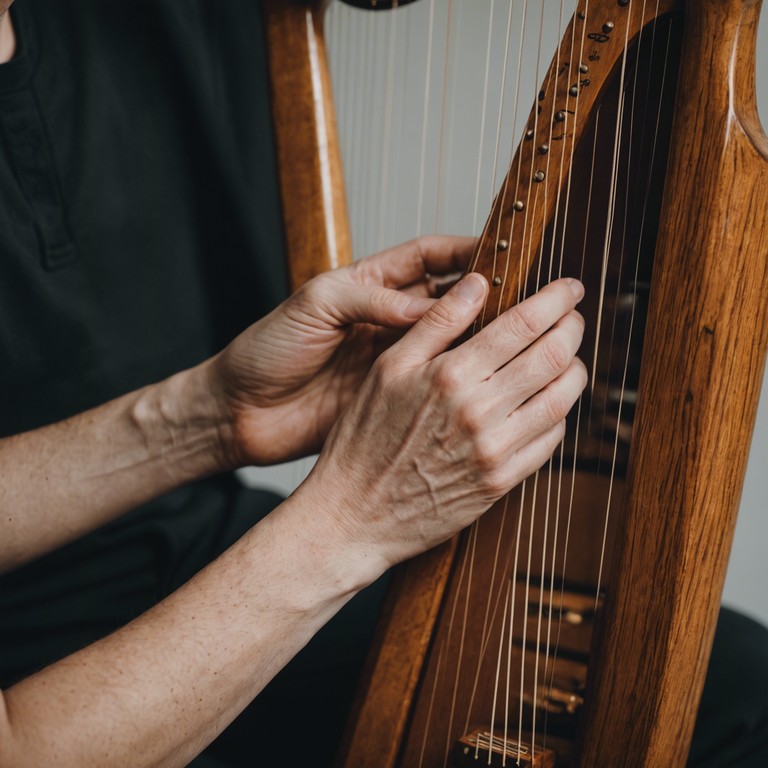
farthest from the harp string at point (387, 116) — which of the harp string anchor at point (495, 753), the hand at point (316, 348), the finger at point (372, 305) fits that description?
the harp string anchor at point (495, 753)

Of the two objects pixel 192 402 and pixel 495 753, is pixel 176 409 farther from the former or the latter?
pixel 495 753

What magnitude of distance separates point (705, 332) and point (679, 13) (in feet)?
0.81

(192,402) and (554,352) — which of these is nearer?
(554,352)

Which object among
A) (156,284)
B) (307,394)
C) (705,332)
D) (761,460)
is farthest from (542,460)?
(761,460)

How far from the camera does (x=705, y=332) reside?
2.08ft

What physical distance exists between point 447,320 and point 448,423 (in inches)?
3.7

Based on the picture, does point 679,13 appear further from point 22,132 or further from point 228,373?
point 22,132

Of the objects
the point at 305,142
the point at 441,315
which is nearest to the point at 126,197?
the point at 305,142

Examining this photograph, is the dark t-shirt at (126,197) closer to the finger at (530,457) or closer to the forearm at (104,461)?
the forearm at (104,461)

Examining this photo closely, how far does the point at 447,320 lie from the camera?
2.40 ft

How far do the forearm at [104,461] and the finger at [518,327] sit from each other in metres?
0.43

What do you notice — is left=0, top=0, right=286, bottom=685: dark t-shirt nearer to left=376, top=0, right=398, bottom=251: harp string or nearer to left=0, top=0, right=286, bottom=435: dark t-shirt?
left=0, top=0, right=286, bottom=435: dark t-shirt

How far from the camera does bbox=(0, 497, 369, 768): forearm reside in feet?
2.14

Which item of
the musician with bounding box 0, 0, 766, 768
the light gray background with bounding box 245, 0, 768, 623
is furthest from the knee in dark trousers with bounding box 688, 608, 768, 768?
the light gray background with bounding box 245, 0, 768, 623
